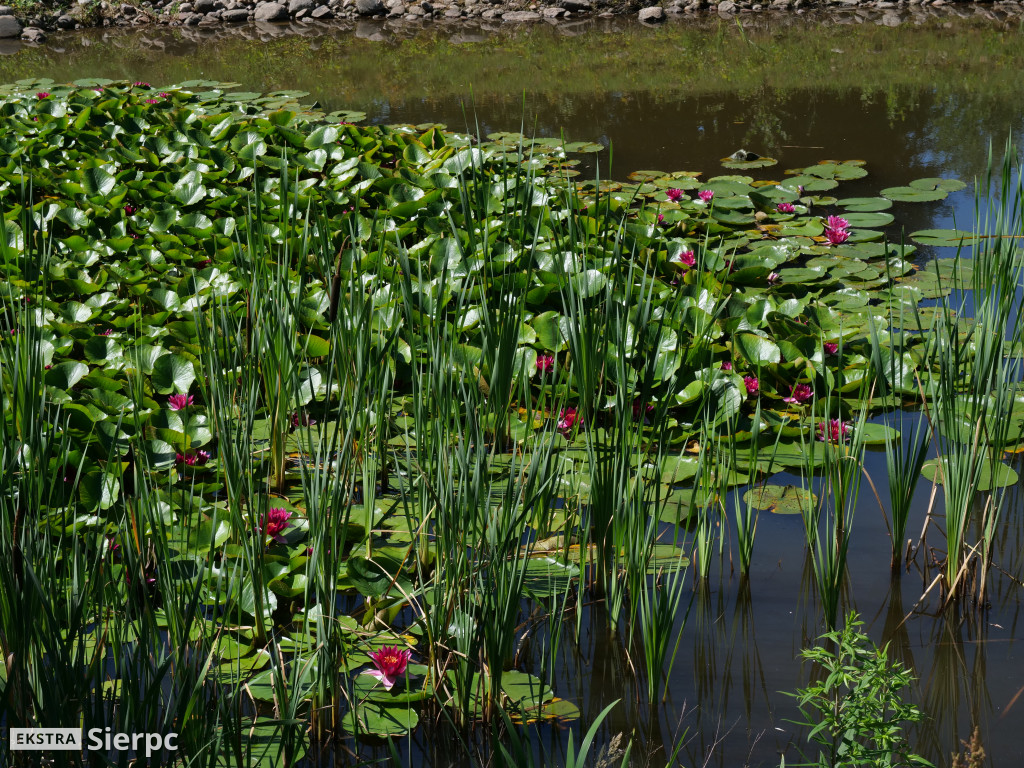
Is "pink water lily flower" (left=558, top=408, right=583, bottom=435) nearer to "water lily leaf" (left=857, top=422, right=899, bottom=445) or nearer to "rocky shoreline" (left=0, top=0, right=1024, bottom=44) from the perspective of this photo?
"water lily leaf" (left=857, top=422, right=899, bottom=445)

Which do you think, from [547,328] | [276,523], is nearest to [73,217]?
[547,328]

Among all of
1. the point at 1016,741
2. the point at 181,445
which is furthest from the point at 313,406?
the point at 1016,741

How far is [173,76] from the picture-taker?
29.7 ft

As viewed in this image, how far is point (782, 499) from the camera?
2.18 meters

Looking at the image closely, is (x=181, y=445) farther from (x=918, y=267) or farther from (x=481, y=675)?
(x=918, y=267)

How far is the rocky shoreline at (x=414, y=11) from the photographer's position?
1020 centimetres

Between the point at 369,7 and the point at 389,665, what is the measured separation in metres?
12.0

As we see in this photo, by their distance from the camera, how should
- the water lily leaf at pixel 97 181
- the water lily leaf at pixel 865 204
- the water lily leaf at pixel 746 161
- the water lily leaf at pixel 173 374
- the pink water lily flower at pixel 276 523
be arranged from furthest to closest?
the water lily leaf at pixel 746 161
the water lily leaf at pixel 865 204
the water lily leaf at pixel 97 181
the water lily leaf at pixel 173 374
the pink water lily flower at pixel 276 523

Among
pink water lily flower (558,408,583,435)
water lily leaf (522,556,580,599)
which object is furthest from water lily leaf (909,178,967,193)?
water lily leaf (522,556,580,599)

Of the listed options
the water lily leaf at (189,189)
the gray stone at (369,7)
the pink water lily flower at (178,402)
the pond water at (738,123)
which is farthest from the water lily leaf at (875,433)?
the gray stone at (369,7)

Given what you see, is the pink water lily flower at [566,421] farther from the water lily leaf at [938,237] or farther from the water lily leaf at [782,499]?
the water lily leaf at [938,237]

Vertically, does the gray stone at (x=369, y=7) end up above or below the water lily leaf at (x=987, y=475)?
above

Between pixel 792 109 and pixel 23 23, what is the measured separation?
11.2 meters

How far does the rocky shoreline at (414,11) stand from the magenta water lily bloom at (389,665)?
31.9 ft
